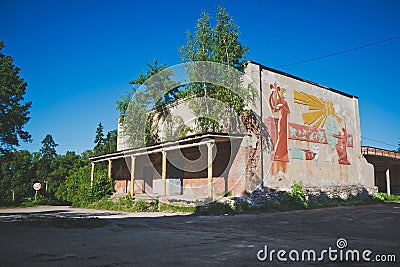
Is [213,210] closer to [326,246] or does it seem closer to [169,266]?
[326,246]

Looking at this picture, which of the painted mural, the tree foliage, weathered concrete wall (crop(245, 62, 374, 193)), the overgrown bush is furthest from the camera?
the tree foliage

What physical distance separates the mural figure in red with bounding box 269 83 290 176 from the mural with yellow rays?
128 cm

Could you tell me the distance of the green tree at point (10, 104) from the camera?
80.3ft

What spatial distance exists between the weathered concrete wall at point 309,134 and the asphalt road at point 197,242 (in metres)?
6.52

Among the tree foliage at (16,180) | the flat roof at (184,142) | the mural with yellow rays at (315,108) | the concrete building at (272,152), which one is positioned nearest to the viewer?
the flat roof at (184,142)

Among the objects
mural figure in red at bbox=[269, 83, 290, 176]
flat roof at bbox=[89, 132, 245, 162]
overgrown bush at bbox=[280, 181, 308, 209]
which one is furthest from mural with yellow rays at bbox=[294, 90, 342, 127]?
flat roof at bbox=[89, 132, 245, 162]

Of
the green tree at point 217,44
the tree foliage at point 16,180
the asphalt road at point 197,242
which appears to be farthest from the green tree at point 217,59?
the tree foliage at point 16,180

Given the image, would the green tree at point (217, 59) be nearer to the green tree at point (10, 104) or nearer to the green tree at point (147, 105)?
the green tree at point (147, 105)

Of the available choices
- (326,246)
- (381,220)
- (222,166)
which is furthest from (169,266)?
(222,166)

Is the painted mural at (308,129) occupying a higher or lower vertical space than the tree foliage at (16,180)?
higher

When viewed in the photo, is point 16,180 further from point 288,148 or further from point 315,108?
point 315,108

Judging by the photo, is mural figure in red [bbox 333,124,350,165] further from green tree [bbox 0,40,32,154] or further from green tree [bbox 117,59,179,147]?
green tree [bbox 0,40,32,154]

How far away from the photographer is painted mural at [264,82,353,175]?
59.3ft

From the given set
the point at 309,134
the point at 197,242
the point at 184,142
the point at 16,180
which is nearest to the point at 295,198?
the point at 309,134
